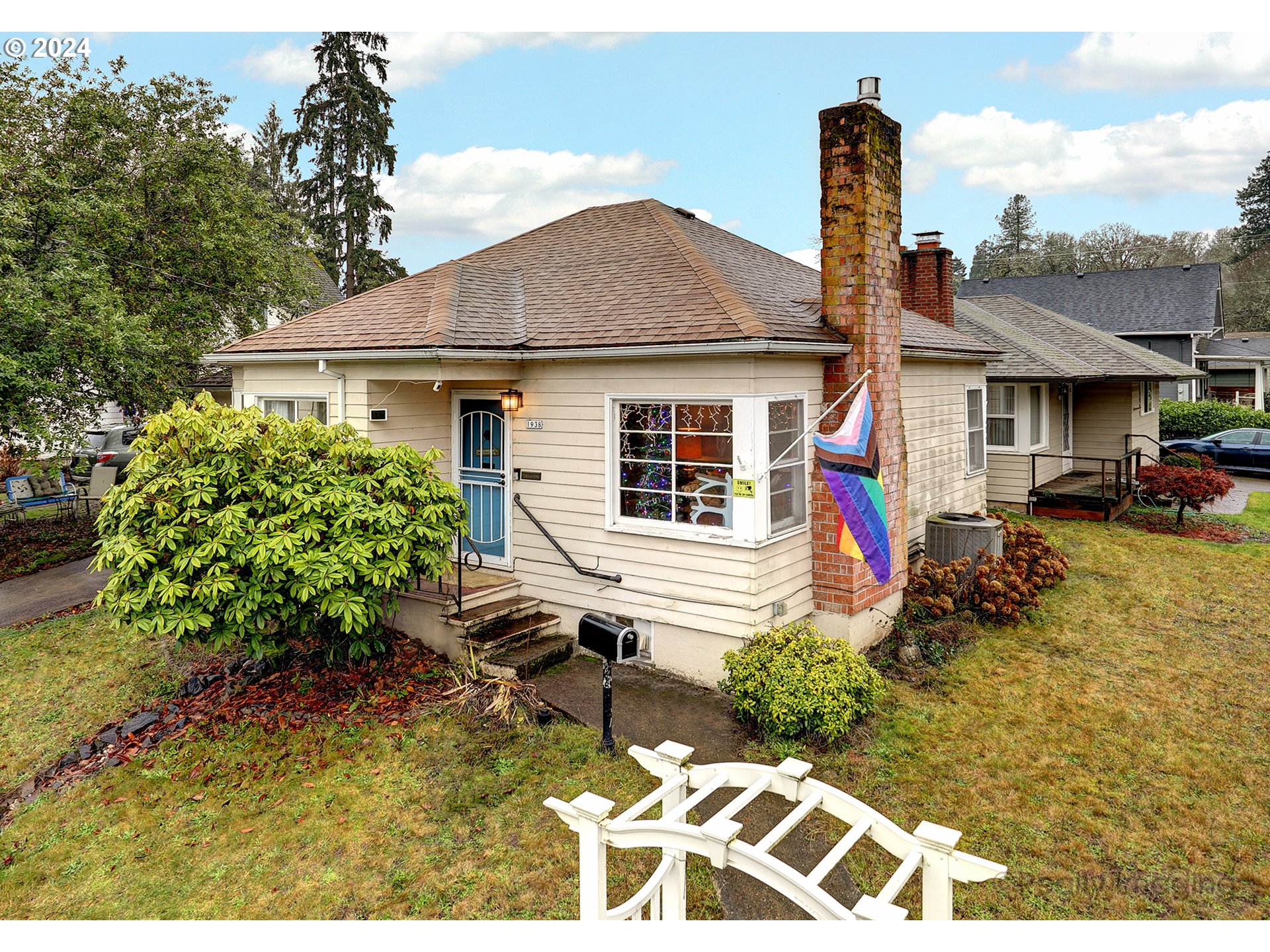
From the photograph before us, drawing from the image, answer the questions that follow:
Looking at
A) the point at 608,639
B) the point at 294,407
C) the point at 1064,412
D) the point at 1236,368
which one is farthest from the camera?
the point at 1236,368

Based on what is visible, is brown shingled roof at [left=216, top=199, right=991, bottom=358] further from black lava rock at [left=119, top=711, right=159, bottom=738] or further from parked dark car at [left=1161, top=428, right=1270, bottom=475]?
parked dark car at [left=1161, top=428, right=1270, bottom=475]

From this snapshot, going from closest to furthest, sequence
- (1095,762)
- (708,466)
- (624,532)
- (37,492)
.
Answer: (1095,762), (708,466), (624,532), (37,492)

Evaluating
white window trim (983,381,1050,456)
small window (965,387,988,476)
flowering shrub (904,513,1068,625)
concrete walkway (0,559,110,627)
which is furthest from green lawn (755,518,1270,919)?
concrete walkway (0,559,110,627)

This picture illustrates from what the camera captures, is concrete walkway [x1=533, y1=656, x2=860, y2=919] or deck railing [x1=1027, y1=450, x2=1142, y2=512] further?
deck railing [x1=1027, y1=450, x2=1142, y2=512]

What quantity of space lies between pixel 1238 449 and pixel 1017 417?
10.6 meters

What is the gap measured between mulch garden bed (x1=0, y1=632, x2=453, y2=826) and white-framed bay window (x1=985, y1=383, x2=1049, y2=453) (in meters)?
13.5

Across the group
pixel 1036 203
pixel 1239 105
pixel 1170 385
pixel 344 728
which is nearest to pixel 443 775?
pixel 344 728

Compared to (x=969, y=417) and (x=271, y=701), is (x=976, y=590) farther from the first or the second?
(x=271, y=701)

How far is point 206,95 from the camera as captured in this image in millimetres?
14320

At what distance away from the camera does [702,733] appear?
6492mm

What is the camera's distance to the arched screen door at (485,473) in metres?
8.99

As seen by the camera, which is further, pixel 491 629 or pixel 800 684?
pixel 491 629

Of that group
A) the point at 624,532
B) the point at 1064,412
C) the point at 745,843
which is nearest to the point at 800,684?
the point at 624,532

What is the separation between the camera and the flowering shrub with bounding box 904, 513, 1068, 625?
9.36 m
